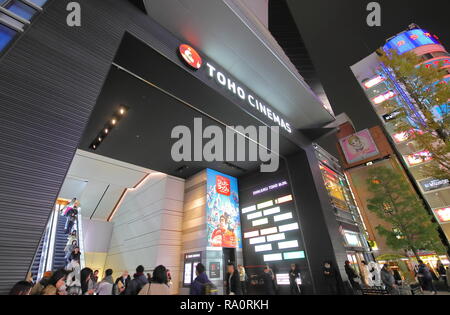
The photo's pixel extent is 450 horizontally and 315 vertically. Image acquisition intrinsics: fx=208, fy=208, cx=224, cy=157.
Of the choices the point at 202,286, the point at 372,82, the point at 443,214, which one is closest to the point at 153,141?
the point at 202,286

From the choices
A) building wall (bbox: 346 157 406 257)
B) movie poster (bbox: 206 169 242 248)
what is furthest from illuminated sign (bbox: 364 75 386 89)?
movie poster (bbox: 206 169 242 248)

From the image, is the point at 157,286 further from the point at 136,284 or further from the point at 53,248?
the point at 53,248

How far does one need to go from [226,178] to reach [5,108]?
10.7m

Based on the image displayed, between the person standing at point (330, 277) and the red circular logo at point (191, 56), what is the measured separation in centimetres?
881

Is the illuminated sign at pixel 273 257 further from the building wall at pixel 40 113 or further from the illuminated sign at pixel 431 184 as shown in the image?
the illuminated sign at pixel 431 184

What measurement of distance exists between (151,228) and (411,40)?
39289mm

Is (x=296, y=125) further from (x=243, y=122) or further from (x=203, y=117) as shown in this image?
(x=203, y=117)

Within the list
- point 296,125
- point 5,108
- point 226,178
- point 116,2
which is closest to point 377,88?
point 296,125

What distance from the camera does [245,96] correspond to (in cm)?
810

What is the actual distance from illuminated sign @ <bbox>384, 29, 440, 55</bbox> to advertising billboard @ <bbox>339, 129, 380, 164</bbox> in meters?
11.7

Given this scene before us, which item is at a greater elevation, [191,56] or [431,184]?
[431,184]

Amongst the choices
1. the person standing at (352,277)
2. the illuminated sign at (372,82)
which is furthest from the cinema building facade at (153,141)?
the illuminated sign at (372,82)

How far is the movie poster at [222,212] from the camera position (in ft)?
35.3
